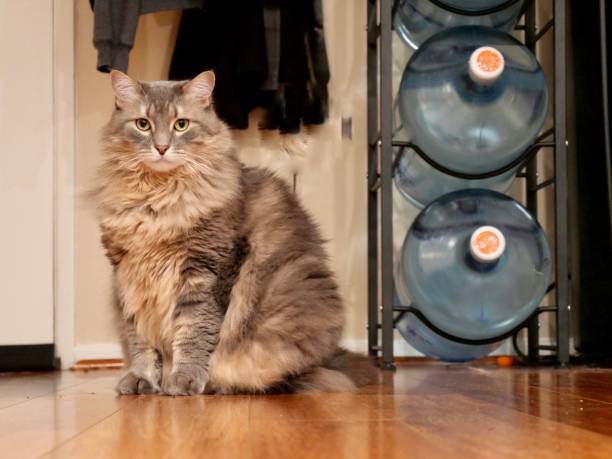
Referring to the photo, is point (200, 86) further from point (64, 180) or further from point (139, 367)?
point (64, 180)

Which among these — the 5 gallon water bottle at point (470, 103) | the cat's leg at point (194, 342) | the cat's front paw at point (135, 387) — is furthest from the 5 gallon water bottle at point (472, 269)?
the cat's front paw at point (135, 387)

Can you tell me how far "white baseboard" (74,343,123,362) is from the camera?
8.77ft

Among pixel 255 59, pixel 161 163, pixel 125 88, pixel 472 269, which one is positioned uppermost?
pixel 255 59

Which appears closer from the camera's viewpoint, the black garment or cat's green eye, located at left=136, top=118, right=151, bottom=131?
cat's green eye, located at left=136, top=118, right=151, bottom=131

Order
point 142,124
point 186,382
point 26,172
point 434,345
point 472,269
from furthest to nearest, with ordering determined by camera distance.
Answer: point 26,172
point 434,345
point 472,269
point 142,124
point 186,382

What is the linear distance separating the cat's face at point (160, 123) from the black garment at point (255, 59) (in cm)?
56

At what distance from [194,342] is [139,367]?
189mm

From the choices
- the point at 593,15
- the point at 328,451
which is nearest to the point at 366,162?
the point at 593,15

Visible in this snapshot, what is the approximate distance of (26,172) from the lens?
2.61 metres

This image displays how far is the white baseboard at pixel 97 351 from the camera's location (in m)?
2.67

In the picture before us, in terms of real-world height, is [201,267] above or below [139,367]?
above

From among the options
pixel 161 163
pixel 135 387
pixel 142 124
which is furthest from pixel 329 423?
pixel 142 124

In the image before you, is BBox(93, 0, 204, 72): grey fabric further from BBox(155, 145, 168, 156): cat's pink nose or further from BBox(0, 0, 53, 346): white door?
BBox(155, 145, 168, 156): cat's pink nose

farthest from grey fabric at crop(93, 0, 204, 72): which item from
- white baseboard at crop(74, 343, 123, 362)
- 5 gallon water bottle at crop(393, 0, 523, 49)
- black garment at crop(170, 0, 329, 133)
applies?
white baseboard at crop(74, 343, 123, 362)
